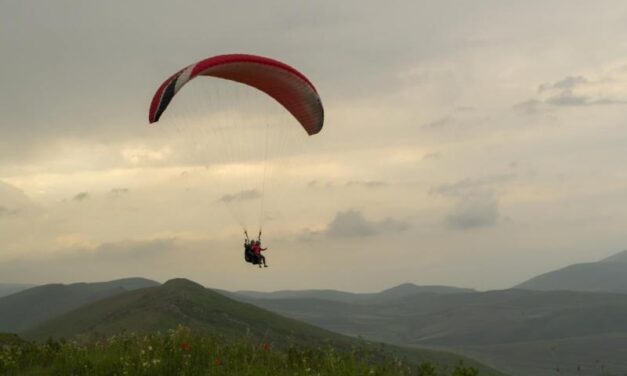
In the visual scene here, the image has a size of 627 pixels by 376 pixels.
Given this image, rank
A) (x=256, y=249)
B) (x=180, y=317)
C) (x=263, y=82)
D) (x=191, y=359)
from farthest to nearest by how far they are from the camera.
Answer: (x=180, y=317), (x=256, y=249), (x=263, y=82), (x=191, y=359)

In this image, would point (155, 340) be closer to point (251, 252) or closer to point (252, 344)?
point (252, 344)

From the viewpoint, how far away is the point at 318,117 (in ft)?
80.0

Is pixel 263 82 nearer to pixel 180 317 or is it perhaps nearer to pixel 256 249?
pixel 256 249

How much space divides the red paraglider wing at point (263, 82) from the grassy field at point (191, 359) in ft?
26.6

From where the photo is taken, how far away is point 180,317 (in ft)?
421

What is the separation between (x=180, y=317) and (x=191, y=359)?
4789 inches

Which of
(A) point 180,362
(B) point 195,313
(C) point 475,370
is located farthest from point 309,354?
(B) point 195,313

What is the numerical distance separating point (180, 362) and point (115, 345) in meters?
2.24

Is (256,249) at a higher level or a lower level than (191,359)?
higher

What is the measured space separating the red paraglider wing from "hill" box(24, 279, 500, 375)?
318 ft

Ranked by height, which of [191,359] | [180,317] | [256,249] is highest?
[256,249]

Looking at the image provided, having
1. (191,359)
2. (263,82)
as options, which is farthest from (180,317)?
(191,359)

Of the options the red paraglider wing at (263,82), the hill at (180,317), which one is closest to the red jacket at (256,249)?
the red paraglider wing at (263,82)

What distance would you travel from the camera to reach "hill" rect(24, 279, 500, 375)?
127312 millimetres
